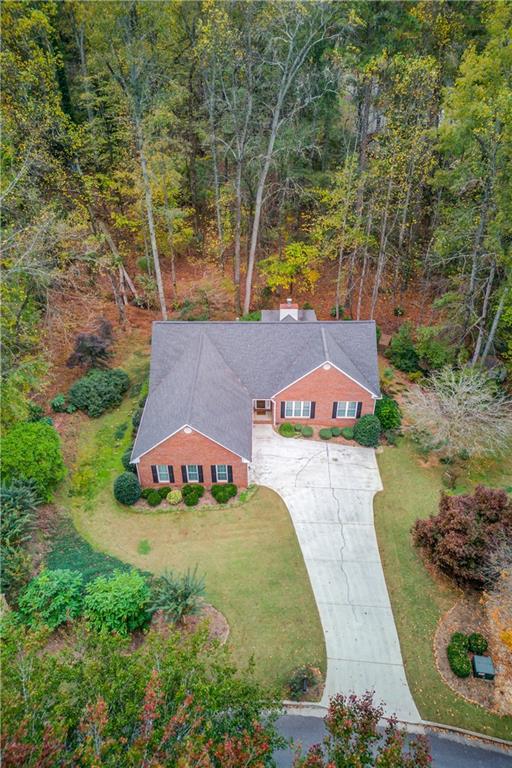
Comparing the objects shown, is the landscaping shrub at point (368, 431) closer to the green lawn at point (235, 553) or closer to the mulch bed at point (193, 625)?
the green lawn at point (235, 553)

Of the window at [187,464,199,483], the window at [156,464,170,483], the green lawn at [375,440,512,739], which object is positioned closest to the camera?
the green lawn at [375,440,512,739]

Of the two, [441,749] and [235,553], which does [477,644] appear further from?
[235,553]

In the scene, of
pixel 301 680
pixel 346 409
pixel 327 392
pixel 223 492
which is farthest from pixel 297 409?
pixel 301 680

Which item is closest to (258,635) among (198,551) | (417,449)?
(198,551)

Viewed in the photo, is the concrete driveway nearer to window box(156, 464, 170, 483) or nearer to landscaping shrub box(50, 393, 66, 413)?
window box(156, 464, 170, 483)

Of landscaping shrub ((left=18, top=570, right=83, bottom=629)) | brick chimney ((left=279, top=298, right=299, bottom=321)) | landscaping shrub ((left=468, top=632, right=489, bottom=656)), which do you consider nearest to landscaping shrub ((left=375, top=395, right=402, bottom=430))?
brick chimney ((left=279, top=298, right=299, bottom=321))

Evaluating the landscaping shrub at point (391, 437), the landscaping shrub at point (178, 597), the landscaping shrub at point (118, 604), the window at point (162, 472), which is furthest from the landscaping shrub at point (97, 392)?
the landscaping shrub at point (391, 437)
